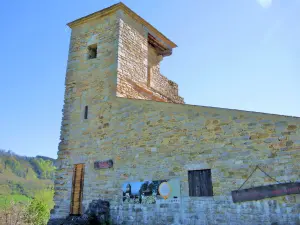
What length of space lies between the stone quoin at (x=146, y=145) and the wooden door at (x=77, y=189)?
0.10 ft

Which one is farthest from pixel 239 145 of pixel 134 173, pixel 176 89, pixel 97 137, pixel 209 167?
pixel 176 89

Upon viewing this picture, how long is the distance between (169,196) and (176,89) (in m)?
6.58

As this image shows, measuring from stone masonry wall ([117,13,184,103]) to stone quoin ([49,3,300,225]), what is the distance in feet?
0.14

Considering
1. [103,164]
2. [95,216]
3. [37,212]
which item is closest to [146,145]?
[103,164]

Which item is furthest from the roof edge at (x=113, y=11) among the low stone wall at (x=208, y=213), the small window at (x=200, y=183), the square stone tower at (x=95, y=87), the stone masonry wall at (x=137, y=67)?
the low stone wall at (x=208, y=213)

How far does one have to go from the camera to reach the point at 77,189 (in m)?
9.29

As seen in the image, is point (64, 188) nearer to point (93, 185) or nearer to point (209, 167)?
point (93, 185)

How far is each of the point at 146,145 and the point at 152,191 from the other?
1292 millimetres

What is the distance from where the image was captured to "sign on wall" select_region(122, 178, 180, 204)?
24.3ft

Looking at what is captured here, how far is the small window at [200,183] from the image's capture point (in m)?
6.94

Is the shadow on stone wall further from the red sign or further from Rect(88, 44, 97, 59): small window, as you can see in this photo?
Rect(88, 44, 97, 59): small window

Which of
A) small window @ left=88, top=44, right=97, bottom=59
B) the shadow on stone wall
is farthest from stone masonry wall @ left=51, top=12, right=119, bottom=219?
the shadow on stone wall

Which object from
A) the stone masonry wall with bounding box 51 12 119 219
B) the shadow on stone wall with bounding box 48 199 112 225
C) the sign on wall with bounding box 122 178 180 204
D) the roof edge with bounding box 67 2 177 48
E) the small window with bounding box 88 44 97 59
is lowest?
the shadow on stone wall with bounding box 48 199 112 225

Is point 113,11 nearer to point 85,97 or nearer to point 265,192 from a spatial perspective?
point 85,97
